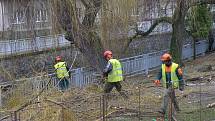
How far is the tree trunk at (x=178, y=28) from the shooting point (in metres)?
21.7

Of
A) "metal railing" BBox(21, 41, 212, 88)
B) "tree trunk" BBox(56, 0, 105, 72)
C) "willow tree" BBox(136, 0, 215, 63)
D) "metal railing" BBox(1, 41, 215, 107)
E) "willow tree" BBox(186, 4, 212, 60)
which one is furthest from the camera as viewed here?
"willow tree" BBox(186, 4, 212, 60)

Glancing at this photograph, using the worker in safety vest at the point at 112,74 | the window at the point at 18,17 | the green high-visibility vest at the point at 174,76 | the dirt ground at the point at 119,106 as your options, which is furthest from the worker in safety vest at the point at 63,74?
the green high-visibility vest at the point at 174,76

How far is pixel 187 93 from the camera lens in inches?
550

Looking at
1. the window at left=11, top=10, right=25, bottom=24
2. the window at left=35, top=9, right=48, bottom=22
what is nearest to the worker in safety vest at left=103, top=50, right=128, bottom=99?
the window at left=35, top=9, right=48, bottom=22

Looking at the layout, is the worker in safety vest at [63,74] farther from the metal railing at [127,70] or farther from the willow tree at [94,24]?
the willow tree at [94,24]

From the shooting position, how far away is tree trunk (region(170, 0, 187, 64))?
21678mm

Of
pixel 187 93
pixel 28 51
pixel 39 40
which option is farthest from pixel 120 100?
pixel 28 51

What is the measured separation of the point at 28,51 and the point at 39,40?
2.48m

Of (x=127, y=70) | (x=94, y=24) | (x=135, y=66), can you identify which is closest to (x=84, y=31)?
(x=94, y=24)

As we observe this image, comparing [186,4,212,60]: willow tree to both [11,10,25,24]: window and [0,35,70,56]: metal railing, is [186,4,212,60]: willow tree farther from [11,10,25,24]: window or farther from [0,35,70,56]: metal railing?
[11,10,25,24]: window

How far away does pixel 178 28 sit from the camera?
23281mm

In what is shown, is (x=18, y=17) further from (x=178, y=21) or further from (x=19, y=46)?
(x=178, y=21)

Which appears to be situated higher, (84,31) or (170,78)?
(84,31)

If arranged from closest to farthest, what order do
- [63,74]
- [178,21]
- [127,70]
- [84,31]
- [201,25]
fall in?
[63,74]
[84,31]
[127,70]
[178,21]
[201,25]
